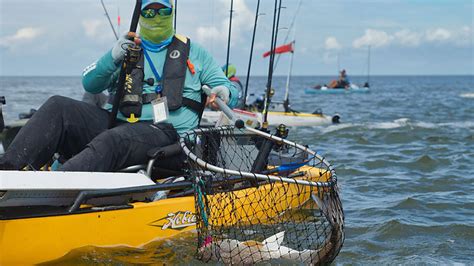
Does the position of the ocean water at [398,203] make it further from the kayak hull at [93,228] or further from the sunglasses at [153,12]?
the sunglasses at [153,12]

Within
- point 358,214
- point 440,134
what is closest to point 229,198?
point 358,214

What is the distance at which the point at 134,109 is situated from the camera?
497 cm

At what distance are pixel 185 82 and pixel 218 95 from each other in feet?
0.93

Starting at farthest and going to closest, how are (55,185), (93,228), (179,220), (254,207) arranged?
1. (254,207)
2. (179,220)
3. (93,228)
4. (55,185)

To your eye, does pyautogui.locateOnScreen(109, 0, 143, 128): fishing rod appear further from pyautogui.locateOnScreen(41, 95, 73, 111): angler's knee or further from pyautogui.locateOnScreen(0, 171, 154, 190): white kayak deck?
pyautogui.locateOnScreen(0, 171, 154, 190): white kayak deck

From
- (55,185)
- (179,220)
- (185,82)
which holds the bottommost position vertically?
(179,220)

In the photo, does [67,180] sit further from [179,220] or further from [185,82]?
[185,82]

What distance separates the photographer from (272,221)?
4.73m

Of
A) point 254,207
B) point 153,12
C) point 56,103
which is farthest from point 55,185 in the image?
point 153,12

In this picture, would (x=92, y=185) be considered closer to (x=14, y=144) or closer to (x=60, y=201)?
(x=60, y=201)

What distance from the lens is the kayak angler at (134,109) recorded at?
443 centimetres

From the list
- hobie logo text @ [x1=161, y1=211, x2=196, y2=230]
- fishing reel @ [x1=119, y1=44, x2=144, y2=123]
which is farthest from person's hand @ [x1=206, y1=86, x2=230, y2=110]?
hobie logo text @ [x1=161, y1=211, x2=196, y2=230]

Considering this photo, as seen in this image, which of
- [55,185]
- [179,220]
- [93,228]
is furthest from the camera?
[179,220]

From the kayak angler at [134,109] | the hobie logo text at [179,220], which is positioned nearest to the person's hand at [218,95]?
the kayak angler at [134,109]
